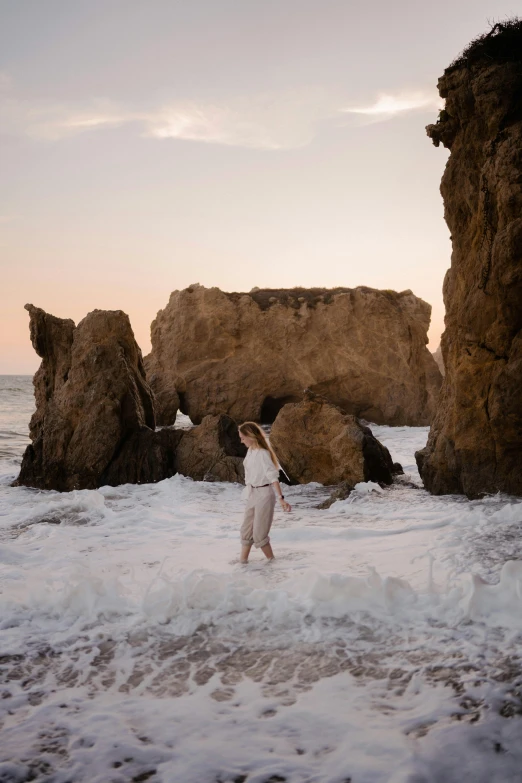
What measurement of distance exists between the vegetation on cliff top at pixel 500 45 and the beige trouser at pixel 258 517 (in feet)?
24.2

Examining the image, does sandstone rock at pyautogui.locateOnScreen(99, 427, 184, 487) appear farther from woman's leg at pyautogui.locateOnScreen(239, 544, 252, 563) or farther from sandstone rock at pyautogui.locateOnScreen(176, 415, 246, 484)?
woman's leg at pyautogui.locateOnScreen(239, 544, 252, 563)

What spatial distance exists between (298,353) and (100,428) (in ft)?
57.4

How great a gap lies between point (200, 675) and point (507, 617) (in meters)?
2.24

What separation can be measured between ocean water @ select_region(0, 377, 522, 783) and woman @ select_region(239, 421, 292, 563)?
33cm

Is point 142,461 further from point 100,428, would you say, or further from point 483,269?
point 483,269

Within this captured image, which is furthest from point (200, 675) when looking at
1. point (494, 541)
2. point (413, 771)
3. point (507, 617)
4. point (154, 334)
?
point (154, 334)

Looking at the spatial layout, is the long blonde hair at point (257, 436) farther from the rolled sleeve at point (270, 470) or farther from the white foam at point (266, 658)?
the white foam at point (266, 658)

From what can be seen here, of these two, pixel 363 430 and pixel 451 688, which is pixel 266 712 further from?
pixel 363 430

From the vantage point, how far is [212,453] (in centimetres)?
1248

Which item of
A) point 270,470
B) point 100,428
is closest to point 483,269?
point 270,470

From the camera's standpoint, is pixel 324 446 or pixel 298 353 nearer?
pixel 324 446

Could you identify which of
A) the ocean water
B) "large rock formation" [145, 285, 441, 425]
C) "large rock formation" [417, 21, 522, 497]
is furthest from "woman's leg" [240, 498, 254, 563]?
"large rock formation" [145, 285, 441, 425]

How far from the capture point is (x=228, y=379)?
2848 cm

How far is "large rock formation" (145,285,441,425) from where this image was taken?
92.3 ft
